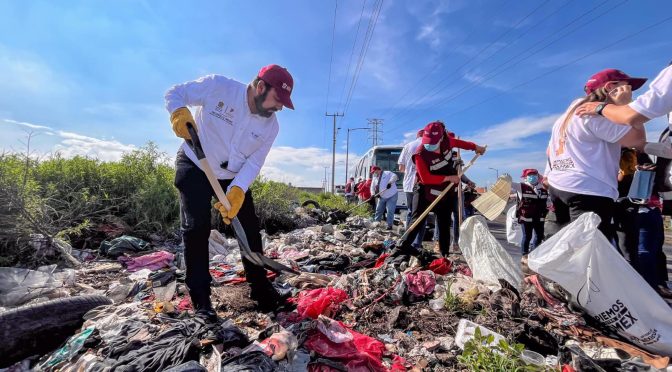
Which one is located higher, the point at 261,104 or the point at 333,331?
the point at 261,104

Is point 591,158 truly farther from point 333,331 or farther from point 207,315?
point 207,315

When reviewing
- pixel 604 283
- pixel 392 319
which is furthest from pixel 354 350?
pixel 604 283

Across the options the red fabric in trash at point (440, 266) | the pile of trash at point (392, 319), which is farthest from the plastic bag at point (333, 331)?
the red fabric in trash at point (440, 266)

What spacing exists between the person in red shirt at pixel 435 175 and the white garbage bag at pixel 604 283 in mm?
1673

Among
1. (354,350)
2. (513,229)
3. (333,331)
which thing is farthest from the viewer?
(513,229)

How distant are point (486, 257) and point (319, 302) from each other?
65.9 inches

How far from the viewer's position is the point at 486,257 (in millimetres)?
3111

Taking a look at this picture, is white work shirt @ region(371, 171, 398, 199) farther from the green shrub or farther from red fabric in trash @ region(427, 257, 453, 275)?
the green shrub

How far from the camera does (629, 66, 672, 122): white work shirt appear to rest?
1619mm

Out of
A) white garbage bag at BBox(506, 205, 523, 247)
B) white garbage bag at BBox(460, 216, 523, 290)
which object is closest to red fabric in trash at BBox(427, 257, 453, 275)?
white garbage bag at BBox(460, 216, 523, 290)

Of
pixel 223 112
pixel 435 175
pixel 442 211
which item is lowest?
pixel 442 211

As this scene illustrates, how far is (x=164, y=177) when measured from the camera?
6.41 meters

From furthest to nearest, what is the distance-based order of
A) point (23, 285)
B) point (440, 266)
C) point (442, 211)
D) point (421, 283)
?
point (442, 211), point (440, 266), point (421, 283), point (23, 285)

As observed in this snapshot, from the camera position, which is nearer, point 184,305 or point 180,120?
point 180,120
